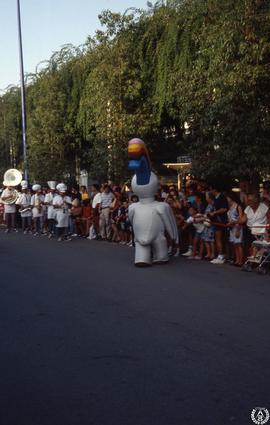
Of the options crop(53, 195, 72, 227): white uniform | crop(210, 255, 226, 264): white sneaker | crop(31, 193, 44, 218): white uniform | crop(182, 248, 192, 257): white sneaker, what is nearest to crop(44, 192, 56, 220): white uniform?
crop(31, 193, 44, 218): white uniform

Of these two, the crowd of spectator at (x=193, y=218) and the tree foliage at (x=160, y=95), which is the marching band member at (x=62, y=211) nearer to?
the crowd of spectator at (x=193, y=218)

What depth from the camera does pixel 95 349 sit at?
6.32 m

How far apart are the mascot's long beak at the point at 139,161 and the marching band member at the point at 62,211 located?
6.31 m

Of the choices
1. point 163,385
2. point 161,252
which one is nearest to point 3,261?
point 161,252

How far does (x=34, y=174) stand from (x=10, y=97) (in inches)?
383

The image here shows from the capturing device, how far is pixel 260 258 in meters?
11.5

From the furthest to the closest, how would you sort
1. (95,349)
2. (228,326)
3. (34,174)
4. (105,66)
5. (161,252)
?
(34,174) → (105,66) → (161,252) → (228,326) → (95,349)

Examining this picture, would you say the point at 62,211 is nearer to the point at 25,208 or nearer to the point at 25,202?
the point at 25,208

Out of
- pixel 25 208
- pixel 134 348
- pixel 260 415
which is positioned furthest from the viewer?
pixel 25 208

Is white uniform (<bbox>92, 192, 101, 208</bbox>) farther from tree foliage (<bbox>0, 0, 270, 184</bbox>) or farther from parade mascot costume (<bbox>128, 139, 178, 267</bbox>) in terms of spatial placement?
parade mascot costume (<bbox>128, 139, 178, 267</bbox>)

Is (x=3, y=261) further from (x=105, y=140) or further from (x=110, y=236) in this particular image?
(x=105, y=140)

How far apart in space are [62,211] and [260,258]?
8770 mm

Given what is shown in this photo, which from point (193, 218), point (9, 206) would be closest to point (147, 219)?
point (193, 218)

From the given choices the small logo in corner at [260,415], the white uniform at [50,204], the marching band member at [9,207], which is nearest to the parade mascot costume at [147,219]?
the white uniform at [50,204]
